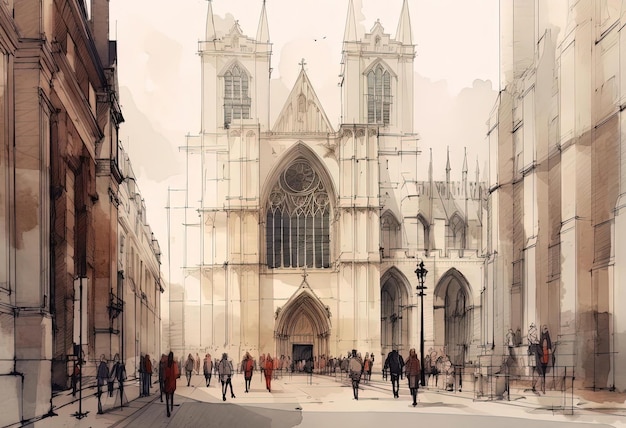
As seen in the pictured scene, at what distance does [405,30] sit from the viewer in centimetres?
771

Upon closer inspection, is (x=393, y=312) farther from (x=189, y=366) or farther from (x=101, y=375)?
(x=101, y=375)

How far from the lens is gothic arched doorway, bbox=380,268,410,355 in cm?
752

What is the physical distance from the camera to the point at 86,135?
6.82 metres

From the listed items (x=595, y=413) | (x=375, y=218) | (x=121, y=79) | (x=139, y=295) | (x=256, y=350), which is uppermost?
(x=121, y=79)

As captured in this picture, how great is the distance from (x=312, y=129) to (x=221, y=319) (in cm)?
189

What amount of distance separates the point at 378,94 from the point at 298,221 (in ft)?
4.49

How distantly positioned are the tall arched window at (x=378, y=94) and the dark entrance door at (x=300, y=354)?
2.12m

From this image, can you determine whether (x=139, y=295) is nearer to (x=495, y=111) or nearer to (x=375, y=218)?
(x=375, y=218)

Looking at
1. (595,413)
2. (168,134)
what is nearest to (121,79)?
(168,134)

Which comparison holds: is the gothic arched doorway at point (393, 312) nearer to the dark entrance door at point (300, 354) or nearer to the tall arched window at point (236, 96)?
the dark entrance door at point (300, 354)

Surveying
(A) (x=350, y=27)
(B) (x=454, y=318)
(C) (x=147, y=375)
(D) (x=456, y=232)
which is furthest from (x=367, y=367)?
(A) (x=350, y=27)

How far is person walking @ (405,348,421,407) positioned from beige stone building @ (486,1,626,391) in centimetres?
92

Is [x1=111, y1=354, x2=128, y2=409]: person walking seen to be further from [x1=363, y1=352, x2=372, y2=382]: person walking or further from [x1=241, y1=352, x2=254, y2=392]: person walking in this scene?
[x1=363, y1=352, x2=372, y2=382]: person walking

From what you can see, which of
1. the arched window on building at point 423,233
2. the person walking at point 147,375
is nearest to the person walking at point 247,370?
the person walking at point 147,375
